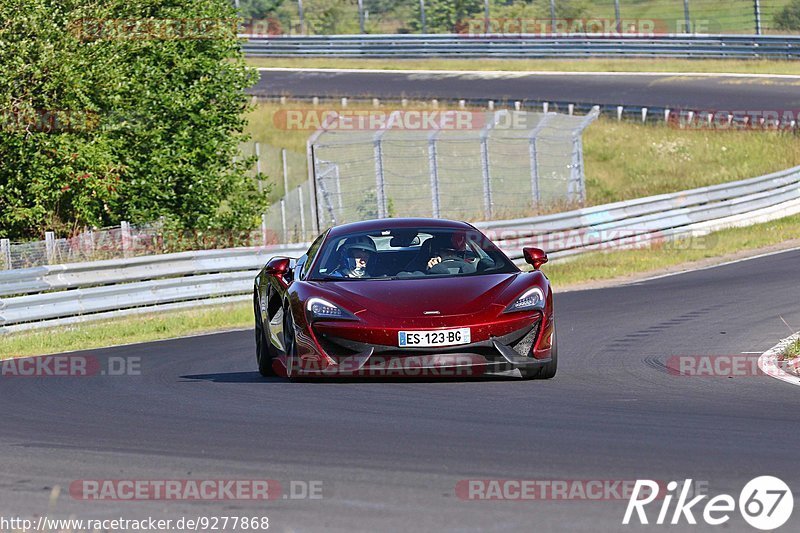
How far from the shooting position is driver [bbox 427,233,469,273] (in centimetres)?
1118

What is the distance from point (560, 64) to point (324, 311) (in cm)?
4153

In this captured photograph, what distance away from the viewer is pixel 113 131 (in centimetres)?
2539

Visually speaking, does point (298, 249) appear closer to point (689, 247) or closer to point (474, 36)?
point (689, 247)

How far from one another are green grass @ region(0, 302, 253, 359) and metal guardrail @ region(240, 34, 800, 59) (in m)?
28.0

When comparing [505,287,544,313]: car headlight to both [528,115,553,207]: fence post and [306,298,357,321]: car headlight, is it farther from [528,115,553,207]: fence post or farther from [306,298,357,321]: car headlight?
[528,115,553,207]: fence post

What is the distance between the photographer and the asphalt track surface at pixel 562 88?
138 ft

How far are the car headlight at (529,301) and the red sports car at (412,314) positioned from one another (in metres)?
0.01

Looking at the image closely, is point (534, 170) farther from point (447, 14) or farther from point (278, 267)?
point (447, 14)

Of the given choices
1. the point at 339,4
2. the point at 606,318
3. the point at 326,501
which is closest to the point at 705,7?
the point at 339,4

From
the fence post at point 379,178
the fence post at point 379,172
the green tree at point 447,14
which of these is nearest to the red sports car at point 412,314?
the fence post at point 379,172

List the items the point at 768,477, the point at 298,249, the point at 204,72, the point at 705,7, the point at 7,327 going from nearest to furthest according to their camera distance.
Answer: the point at 768,477 → the point at 7,327 → the point at 298,249 → the point at 204,72 → the point at 705,7

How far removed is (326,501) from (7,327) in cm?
1243

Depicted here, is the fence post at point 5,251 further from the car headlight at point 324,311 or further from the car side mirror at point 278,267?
the car headlight at point 324,311

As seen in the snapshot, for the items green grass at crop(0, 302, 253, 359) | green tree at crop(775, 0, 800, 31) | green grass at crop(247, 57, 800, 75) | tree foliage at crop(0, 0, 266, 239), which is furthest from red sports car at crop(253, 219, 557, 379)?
green tree at crop(775, 0, 800, 31)
